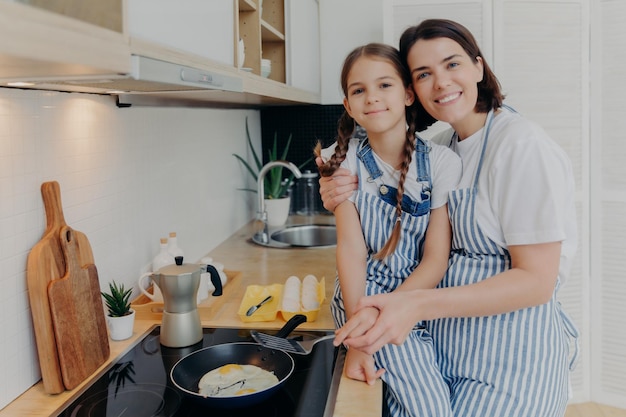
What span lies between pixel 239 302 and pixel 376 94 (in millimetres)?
826

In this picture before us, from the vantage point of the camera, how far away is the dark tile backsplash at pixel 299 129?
344 centimetres

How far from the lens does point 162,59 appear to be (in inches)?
40.0

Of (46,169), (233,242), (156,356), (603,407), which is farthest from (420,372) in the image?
(603,407)

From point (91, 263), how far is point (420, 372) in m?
0.78

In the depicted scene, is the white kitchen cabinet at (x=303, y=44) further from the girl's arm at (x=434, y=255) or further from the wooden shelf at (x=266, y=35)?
the girl's arm at (x=434, y=255)

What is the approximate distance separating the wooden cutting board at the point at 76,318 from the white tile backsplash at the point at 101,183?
0.23 feet

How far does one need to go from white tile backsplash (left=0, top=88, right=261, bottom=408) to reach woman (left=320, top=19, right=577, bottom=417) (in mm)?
616

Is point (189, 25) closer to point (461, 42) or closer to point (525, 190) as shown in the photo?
point (461, 42)

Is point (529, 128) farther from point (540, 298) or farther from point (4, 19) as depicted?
point (4, 19)

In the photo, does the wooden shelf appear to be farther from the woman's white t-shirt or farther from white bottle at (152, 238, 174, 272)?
the woman's white t-shirt

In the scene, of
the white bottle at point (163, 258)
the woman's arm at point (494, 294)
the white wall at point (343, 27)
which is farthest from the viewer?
the white wall at point (343, 27)

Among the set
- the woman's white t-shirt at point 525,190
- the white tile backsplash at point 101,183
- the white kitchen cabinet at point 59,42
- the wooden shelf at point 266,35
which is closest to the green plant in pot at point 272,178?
the white tile backsplash at point 101,183

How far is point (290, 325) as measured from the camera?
4.93 ft

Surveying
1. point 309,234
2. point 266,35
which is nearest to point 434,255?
point 266,35
